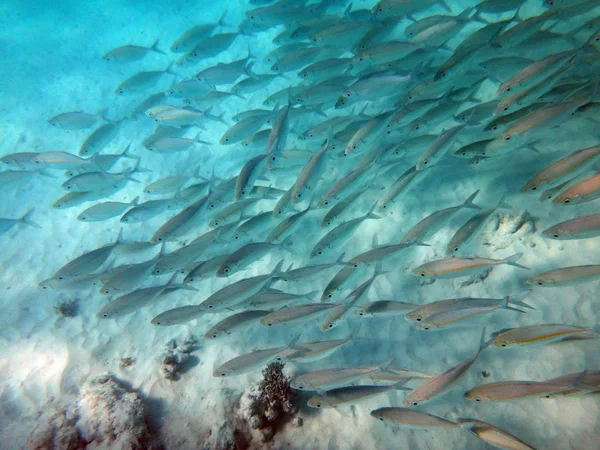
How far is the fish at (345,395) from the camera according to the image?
251 cm

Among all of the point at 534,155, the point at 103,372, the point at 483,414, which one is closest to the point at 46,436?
the point at 103,372

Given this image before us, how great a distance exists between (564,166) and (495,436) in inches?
91.4

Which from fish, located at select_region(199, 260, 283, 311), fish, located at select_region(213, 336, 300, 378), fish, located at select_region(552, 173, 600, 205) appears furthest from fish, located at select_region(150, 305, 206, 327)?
fish, located at select_region(552, 173, 600, 205)

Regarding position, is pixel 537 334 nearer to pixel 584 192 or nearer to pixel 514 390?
pixel 514 390

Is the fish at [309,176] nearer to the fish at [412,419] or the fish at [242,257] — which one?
the fish at [242,257]

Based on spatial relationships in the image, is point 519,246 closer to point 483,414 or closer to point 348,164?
point 483,414

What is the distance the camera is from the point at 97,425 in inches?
125

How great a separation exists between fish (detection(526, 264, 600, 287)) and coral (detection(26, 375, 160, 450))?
12.9 feet

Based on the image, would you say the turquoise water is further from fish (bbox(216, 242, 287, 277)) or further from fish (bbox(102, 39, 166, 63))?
fish (bbox(102, 39, 166, 63))

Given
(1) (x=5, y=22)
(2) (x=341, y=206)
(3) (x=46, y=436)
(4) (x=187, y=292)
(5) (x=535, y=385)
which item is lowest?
(4) (x=187, y=292)

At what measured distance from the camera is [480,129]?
4.85 m

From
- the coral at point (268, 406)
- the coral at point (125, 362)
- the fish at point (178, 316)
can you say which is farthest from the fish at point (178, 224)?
the coral at point (268, 406)

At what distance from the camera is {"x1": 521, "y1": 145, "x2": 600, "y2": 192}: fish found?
2.64 meters

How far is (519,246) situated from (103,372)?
538 cm
